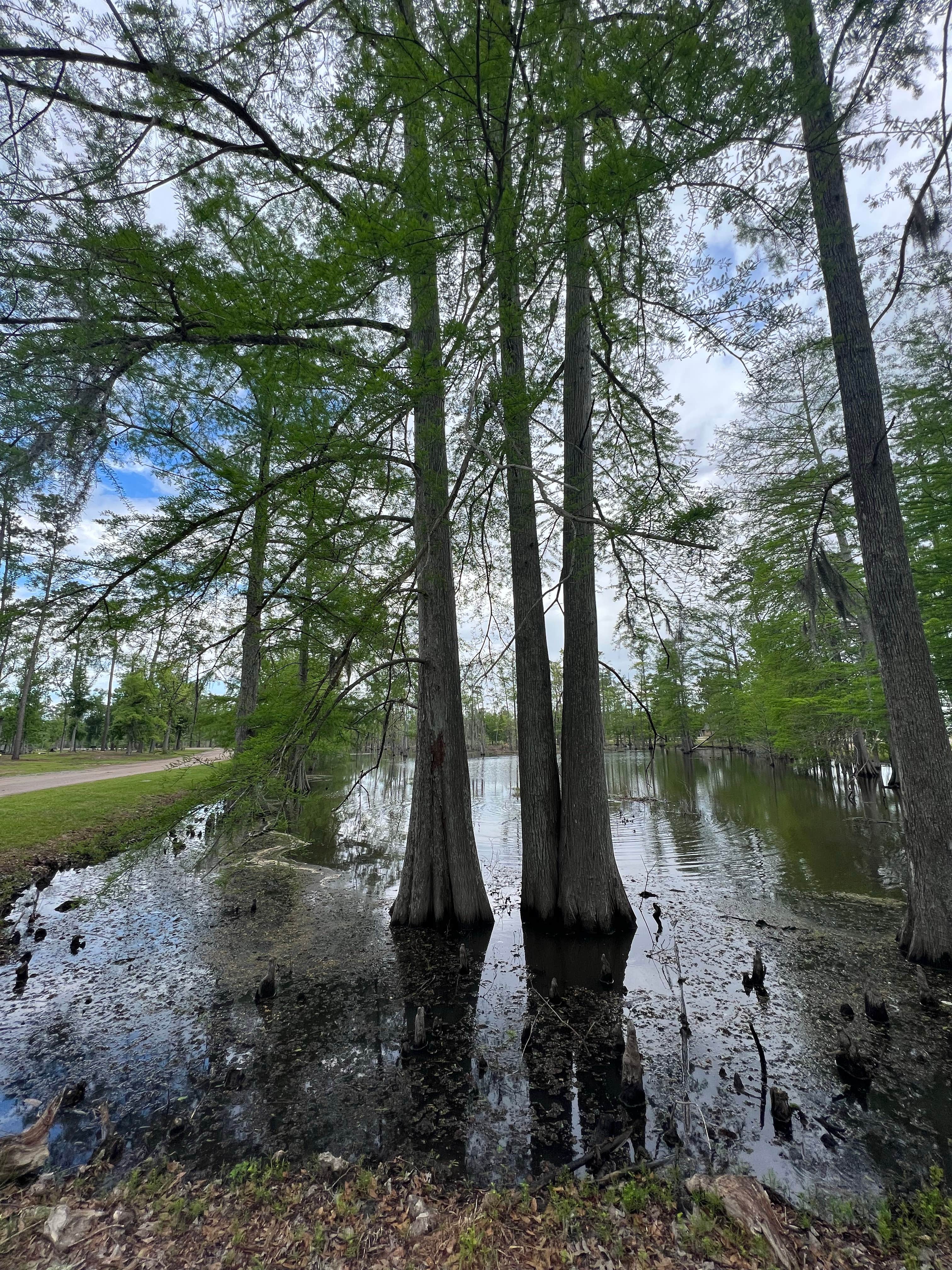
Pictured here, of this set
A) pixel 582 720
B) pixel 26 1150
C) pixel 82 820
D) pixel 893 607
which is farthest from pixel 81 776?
pixel 893 607

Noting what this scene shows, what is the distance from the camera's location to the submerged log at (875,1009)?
4230 millimetres

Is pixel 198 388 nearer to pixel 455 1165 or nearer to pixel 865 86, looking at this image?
pixel 865 86

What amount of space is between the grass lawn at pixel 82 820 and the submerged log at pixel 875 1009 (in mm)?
5982

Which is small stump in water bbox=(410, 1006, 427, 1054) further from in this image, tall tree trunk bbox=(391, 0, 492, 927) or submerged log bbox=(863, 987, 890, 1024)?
submerged log bbox=(863, 987, 890, 1024)

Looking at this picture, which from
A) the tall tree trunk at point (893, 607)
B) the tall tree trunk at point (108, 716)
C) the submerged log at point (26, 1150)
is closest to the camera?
the submerged log at point (26, 1150)

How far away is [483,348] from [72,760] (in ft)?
107

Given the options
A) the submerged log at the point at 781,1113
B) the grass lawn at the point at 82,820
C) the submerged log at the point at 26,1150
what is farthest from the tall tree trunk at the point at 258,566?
the submerged log at the point at 781,1113

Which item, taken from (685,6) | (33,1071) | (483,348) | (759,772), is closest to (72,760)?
(33,1071)

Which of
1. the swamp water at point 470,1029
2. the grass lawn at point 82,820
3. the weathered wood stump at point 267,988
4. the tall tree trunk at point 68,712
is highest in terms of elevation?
the tall tree trunk at point 68,712

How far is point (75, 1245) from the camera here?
222cm

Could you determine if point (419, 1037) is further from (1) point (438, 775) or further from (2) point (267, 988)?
(1) point (438, 775)

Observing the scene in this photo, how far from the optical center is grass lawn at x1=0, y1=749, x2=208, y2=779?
1943 centimetres

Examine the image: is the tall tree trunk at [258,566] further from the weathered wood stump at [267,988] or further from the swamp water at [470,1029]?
the weathered wood stump at [267,988]

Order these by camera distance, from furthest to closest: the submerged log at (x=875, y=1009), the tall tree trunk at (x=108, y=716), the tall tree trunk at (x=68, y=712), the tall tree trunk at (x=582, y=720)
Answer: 1. the tall tree trunk at (x=108, y=716)
2. the tall tree trunk at (x=582, y=720)
3. the tall tree trunk at (x=68, y=712)
4. the submerged log at (x=875, y=1009)
